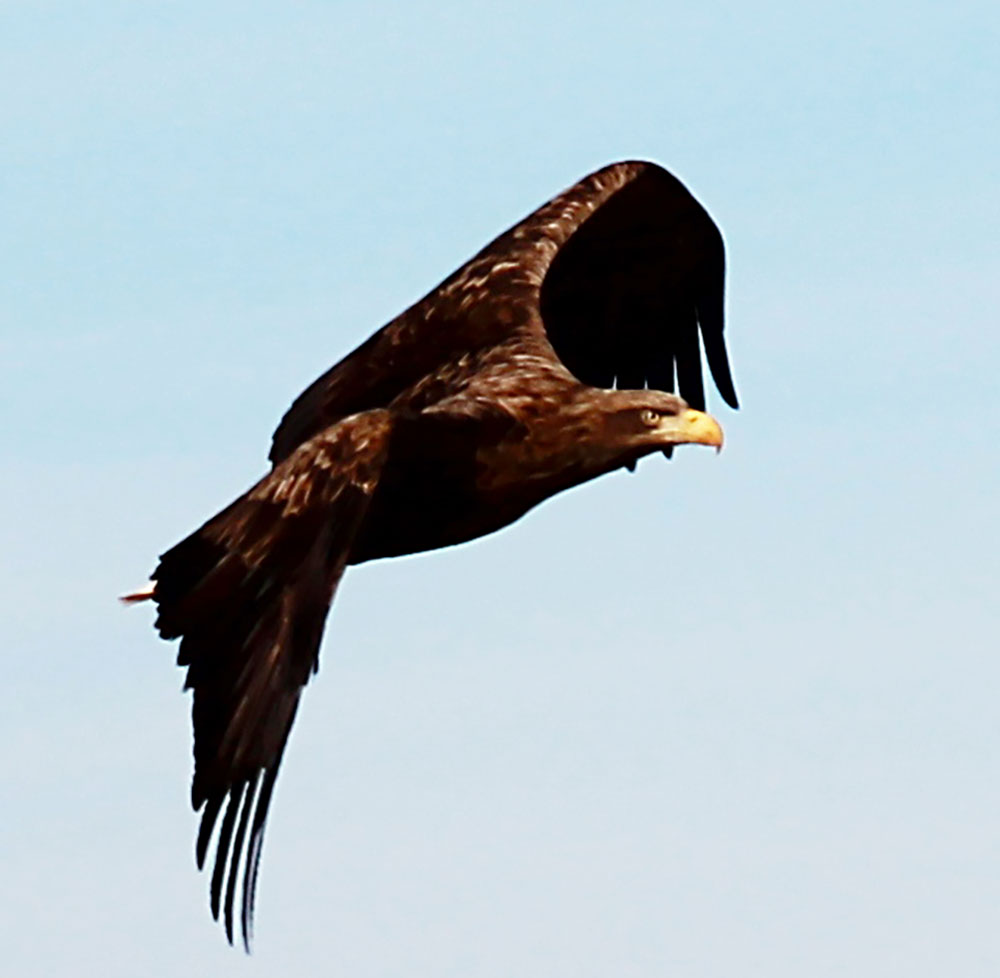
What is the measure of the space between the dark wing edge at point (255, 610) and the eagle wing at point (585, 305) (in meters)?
2.46

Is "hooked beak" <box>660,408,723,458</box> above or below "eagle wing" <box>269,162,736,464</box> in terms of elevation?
below

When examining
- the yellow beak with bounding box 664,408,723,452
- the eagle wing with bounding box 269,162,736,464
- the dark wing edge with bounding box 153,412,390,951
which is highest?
the eagle wing with bounding box 269,162,736,464

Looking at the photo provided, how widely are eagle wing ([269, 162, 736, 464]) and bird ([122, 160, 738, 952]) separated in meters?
0.01

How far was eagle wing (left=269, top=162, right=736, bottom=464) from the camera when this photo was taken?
53.0 ft

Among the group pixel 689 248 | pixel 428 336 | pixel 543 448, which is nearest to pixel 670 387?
pixel 689 248

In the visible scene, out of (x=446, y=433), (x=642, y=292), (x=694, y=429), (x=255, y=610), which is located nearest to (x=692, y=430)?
(x=694, y=429)

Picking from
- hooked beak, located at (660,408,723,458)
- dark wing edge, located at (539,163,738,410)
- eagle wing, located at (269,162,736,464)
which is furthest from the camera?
dark wing edge, located at (539,163,738,410)

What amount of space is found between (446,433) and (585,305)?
3444 mm

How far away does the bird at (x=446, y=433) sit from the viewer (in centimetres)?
1278

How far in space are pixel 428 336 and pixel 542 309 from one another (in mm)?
1344

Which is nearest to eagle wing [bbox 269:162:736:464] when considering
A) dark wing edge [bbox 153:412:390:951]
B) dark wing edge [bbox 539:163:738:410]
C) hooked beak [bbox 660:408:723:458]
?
dark wing edge [bbox 539:163:738:410]

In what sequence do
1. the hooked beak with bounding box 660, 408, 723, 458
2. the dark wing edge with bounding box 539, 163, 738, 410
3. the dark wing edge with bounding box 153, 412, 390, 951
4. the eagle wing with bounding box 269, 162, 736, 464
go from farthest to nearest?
1. the dark wing edge with bounding box 539, 163, 738, 410
2. the eagle wing with bounding box 269, 162, 736, 464
3. the hooked beak with bounding box 660, 408, 723, 458
4. the dark wing edge with bounding box 153, 412, 390, 951

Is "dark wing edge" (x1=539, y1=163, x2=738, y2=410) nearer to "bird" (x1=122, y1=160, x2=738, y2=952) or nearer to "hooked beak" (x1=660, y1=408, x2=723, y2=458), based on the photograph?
"bird" (x1=122, y1=160, x2=738, y2=952)

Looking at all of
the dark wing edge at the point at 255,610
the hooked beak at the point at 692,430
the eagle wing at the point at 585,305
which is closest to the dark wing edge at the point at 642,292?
the eagle wing at the point at 585,305
